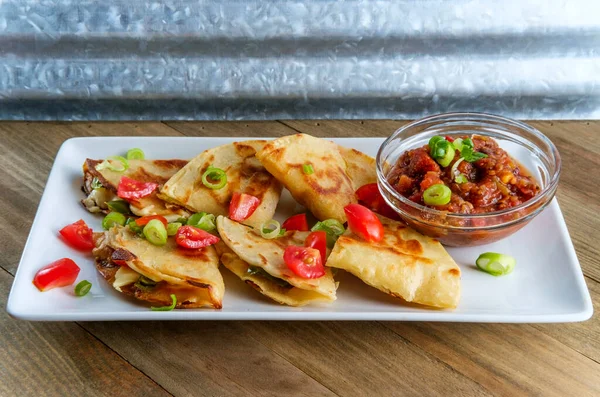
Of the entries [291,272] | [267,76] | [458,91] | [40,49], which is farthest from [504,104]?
[40,49]

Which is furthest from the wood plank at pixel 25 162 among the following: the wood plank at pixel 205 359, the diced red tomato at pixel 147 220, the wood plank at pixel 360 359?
the wood plank at pixel 360 359

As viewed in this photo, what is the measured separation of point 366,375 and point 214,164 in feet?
4.25

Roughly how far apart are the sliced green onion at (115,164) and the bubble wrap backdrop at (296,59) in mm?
1316

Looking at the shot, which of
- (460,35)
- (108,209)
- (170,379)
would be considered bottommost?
(170,379)

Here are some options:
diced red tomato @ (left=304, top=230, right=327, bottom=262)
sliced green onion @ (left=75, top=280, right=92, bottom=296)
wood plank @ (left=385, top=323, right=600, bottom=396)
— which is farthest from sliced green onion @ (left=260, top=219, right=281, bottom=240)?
sliced green onion @ (left=75, top=280, right=92, bottom=296)

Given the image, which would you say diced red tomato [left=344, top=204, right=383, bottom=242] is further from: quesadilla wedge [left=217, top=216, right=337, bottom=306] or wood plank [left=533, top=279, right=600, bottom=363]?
wood plank [left=533, top=279, right=600, bottom=363]

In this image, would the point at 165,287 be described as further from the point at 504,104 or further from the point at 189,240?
the point at 504,104

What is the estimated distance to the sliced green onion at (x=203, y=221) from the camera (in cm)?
333

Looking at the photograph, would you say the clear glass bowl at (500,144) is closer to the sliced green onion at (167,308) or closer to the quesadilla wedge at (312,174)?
the quesadilla wedge at (312,174)

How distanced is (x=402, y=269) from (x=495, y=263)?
50cm

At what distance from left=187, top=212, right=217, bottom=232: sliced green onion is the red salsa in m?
0.86

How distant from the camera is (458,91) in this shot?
5.03 meters

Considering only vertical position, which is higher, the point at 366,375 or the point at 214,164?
the point at 214,164

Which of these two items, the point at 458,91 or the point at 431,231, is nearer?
the point at 431,231
